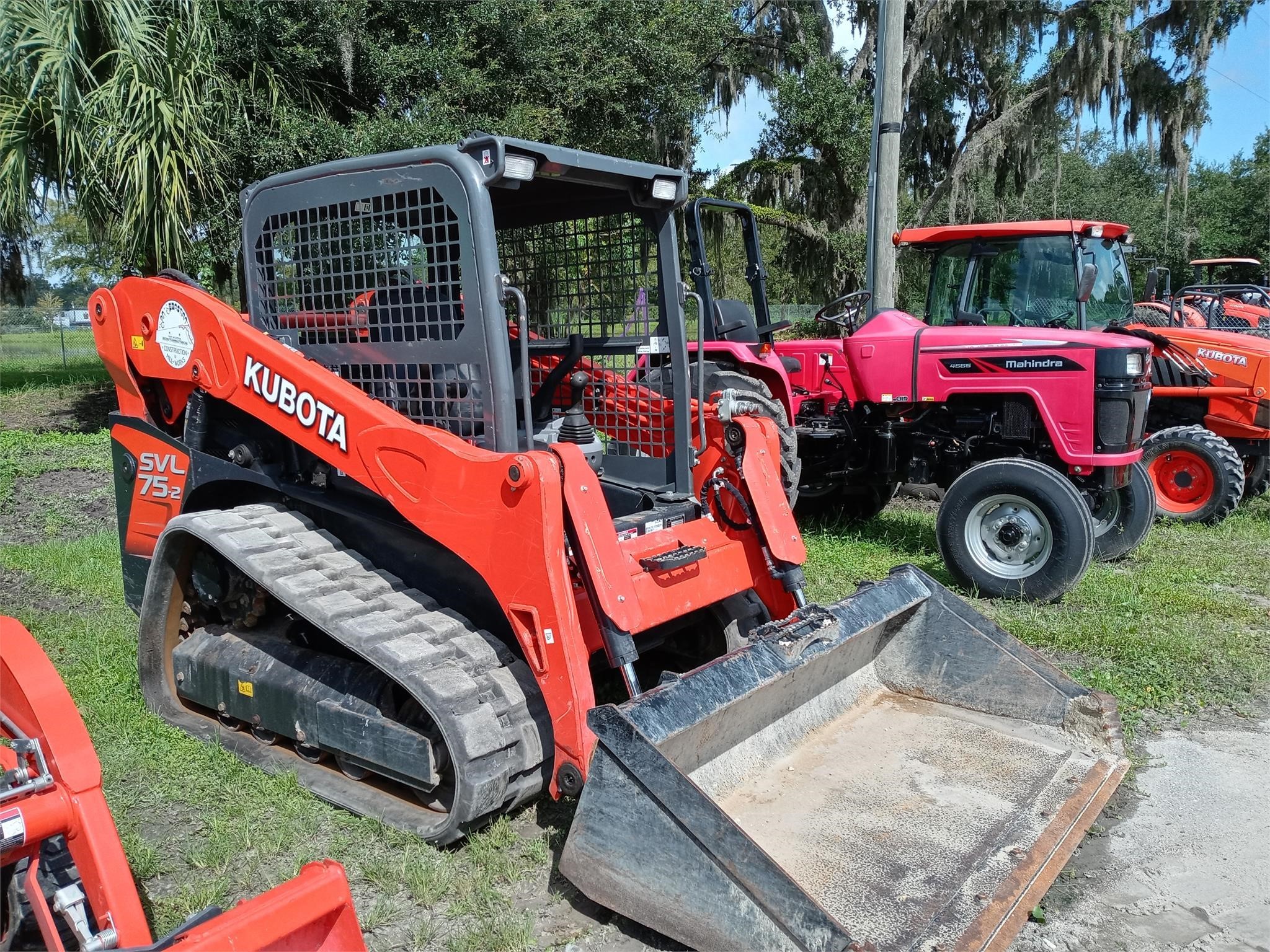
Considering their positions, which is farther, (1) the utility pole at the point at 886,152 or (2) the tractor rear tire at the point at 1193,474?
(1) the utility pole at the point at 886,152

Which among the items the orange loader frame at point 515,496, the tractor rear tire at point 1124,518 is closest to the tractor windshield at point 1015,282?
the tractor rear tire at point 1124,518

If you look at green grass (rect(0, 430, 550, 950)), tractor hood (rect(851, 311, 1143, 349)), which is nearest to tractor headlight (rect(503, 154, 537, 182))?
green grass (rect(0, 430, 550, 950))

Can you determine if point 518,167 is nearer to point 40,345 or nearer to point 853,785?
point 853,785

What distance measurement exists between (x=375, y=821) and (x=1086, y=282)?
5.67m

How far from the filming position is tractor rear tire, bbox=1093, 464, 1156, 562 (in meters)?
7.43

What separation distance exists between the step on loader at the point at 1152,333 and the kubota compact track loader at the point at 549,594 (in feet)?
12.3

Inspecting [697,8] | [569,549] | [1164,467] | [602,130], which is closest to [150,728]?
[569,549]

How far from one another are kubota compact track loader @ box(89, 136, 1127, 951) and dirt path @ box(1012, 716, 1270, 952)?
0.22 metres

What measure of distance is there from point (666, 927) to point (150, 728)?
8.64ft

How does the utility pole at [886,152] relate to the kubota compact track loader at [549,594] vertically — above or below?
above

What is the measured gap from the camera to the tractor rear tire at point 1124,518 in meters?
7.43

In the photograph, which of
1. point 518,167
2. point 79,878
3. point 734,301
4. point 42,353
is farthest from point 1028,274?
point 42,353

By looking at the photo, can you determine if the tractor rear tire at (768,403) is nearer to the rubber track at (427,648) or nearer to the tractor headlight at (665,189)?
the tractor headlight at (665,189)

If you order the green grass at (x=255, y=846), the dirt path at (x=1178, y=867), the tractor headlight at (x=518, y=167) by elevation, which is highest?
the tractor headlight at (x=518, y=167)
